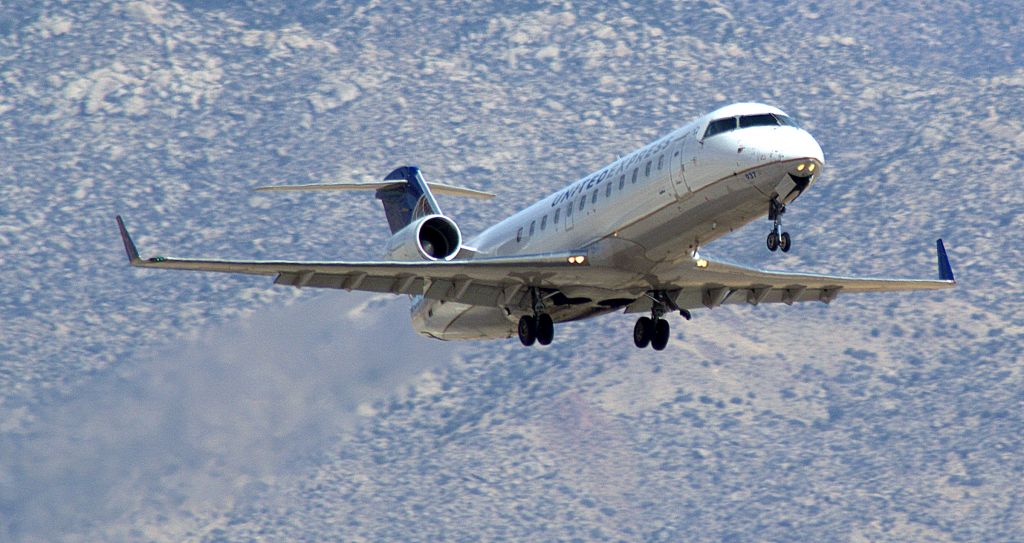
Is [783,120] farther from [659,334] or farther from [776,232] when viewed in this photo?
[659,334]

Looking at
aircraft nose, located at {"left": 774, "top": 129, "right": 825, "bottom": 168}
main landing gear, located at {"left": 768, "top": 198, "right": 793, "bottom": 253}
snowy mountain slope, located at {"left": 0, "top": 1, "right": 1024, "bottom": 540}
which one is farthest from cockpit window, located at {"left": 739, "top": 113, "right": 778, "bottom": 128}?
snowy mountain slope, located at {"left": 0, "top": 1, "right": 1024, "bottom": 540}

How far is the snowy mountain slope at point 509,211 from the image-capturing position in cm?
12350

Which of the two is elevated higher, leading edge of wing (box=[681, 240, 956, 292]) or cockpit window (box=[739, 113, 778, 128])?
cockpit window (box=[739, 113, 778, 128])

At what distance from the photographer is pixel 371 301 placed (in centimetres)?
11300

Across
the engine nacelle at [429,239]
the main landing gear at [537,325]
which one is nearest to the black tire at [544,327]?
the main landing gear at [537,325]

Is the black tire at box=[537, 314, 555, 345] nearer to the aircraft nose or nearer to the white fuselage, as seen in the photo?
the white fuselage

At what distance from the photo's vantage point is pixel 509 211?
516 ft

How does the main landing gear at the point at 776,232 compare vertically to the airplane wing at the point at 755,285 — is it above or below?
above

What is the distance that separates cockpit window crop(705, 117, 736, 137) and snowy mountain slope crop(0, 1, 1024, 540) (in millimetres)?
56563

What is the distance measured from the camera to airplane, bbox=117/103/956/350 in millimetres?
40531

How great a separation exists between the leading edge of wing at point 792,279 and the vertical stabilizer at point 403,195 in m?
9.28

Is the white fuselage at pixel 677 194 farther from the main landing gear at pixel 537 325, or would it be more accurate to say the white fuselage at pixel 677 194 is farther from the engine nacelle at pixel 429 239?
the engine nacelle at pixel 429 239

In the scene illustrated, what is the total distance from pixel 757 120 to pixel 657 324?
6.50 m

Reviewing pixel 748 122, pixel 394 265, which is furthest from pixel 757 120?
pixel 394 265
